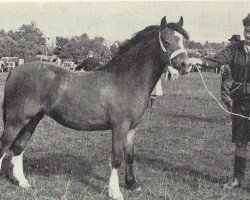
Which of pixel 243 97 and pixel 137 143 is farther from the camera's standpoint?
pixel 137 143

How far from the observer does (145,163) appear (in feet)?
27.8

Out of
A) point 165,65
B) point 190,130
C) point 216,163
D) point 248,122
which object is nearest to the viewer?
point 165,65

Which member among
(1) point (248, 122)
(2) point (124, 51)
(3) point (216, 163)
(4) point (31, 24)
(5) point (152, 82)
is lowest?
(3) point (216, 163)

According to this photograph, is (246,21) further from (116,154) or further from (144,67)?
(116,154)

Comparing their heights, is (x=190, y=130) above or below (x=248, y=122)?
below

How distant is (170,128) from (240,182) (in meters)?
5.45

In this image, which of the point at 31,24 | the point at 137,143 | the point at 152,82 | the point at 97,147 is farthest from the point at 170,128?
the point at 31,24

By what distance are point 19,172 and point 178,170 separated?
2.87m

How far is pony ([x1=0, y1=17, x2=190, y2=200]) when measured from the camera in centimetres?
629

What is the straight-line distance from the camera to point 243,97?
22.2ft

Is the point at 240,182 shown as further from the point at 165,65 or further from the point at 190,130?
the point at 190,130

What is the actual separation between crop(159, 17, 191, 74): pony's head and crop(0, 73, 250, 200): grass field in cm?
191

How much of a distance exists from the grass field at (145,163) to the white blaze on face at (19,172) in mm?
131

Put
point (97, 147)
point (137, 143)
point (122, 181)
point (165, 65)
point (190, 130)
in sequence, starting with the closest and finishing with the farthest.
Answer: point (165, 65) < point (122, 181) < point (97, 147) < point (137, 143) < point (190, 130)
